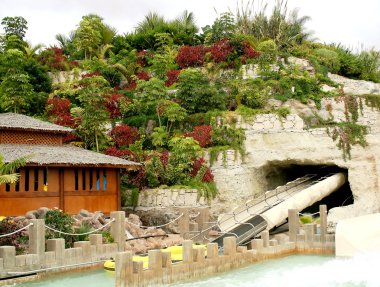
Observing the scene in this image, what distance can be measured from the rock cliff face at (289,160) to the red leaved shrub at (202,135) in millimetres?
1263

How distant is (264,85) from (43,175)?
12.2 metres

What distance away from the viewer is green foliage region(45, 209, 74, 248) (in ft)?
52.6

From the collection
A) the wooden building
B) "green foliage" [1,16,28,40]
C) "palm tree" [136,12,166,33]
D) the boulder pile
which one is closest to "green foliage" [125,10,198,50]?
"palm tree" [136,12,166,33]

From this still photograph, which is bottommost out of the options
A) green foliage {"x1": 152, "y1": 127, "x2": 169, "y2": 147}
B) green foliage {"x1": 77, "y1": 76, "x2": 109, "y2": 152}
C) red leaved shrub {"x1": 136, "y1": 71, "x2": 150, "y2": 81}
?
green foliage {"x1": 152, "y1": 127, "x2": 169, "y2": 147}

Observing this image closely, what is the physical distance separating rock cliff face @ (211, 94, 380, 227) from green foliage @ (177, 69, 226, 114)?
7.09ft

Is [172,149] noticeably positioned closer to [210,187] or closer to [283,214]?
[210,187]

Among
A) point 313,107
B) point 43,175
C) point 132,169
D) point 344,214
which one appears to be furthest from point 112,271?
point 313,107

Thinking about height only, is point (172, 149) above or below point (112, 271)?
above

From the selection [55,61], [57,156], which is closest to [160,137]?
[57,156]

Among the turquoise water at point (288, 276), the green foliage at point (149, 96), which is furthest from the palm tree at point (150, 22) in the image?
the turquoise water at point (288, 276)

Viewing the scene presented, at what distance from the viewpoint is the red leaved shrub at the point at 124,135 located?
25438mm

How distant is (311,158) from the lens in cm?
2334

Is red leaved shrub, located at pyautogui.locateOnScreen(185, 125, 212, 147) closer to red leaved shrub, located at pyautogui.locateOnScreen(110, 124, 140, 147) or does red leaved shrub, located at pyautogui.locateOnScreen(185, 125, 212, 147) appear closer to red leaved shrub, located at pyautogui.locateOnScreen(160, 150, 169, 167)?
red leaved shrub, located at pyautogui.locateOnScreen(160, 150, 169, 167)

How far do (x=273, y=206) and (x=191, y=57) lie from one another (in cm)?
1410
